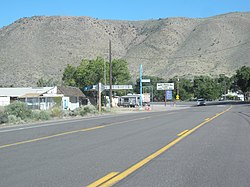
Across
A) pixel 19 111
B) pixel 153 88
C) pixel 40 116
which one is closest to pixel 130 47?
pixel 153 88

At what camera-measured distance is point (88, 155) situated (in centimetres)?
1230

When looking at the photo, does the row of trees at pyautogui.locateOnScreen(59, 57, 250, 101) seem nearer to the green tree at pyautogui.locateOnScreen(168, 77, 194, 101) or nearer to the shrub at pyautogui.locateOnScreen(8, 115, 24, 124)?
the green tree at pyautogui.locateOnScreen(168, 77, 194, 101)

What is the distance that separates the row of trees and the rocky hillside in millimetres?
5200

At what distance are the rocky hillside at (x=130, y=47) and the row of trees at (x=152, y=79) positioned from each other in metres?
5.20

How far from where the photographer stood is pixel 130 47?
142 metres

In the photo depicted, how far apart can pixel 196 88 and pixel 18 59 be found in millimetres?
59961

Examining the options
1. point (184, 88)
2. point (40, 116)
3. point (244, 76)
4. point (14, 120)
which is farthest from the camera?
point (184, 88)

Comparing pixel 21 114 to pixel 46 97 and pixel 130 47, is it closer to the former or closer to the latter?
pixel 46 97

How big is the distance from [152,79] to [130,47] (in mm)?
20371

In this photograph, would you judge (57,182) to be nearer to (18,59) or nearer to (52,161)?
(52,161)

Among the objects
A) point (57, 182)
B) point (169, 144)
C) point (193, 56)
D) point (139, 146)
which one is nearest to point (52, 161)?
point (57, 182)

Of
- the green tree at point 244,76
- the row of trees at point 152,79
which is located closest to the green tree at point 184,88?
the row of trees at point 152,79

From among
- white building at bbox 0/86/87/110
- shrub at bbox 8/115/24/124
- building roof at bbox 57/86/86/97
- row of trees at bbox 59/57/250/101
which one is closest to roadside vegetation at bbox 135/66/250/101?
row of trees at bbox 59/57/250/101

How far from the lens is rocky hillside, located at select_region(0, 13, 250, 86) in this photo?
4218 inches
